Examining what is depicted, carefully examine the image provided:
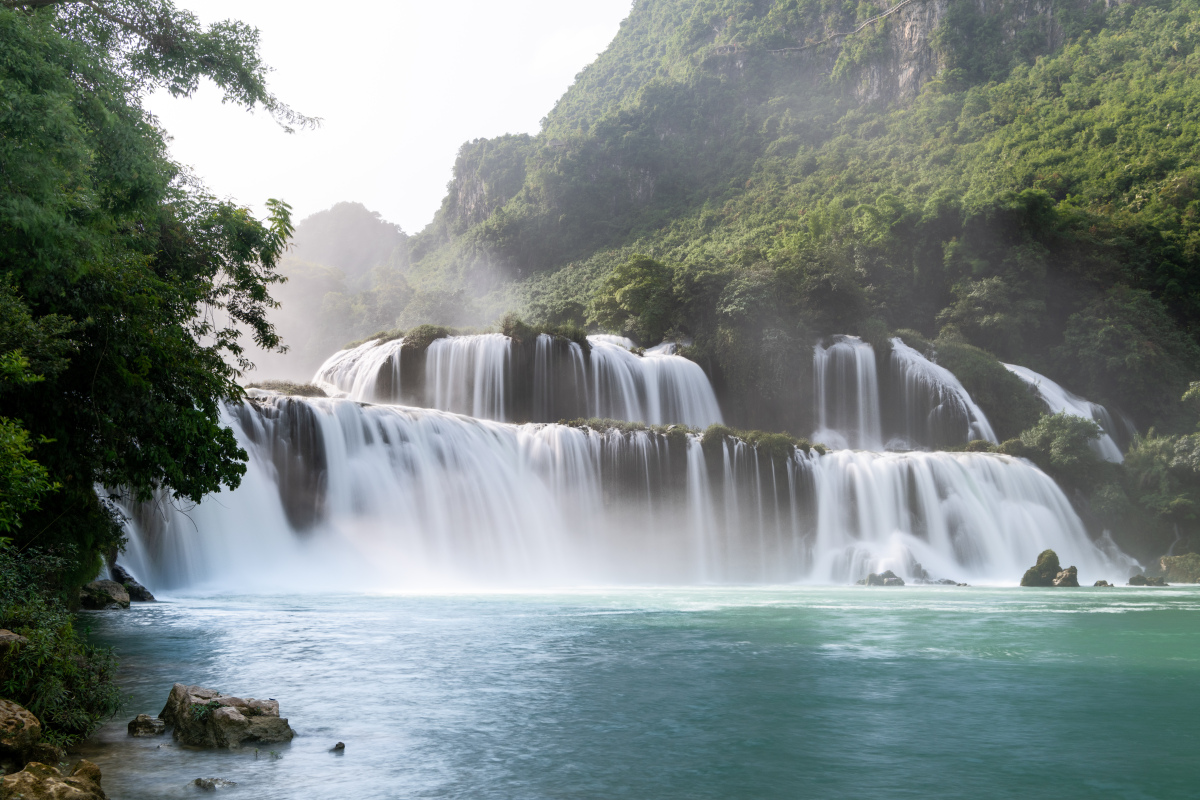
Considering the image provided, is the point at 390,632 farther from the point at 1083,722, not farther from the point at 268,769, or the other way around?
the point at 1083,722

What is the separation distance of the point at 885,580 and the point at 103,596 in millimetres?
21650

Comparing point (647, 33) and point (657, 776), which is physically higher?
point (647, 33)

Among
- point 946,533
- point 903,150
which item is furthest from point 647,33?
point 946,533

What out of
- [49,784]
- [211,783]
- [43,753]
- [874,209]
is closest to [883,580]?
[211,783]

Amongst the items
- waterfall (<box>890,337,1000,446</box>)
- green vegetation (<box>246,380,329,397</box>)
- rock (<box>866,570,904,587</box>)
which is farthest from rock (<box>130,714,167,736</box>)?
waterfall (<box>890,337,1000,446</box>)

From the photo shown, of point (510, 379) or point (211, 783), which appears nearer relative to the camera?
point (211, 783)

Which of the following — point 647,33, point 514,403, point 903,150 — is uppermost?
point 647,33

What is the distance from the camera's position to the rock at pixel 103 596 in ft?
46.5

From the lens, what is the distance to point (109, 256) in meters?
9.17

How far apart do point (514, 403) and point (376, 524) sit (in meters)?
12.2

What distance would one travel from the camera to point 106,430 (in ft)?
30.2

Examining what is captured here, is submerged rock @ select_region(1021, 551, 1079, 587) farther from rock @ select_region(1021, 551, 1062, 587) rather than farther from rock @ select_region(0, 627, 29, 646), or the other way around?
rock @ select_region(0, 627, 29, 646)

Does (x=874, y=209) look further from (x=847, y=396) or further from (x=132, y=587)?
(x=132, y=587)

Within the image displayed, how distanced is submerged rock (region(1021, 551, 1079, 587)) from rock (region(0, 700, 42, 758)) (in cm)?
2668
